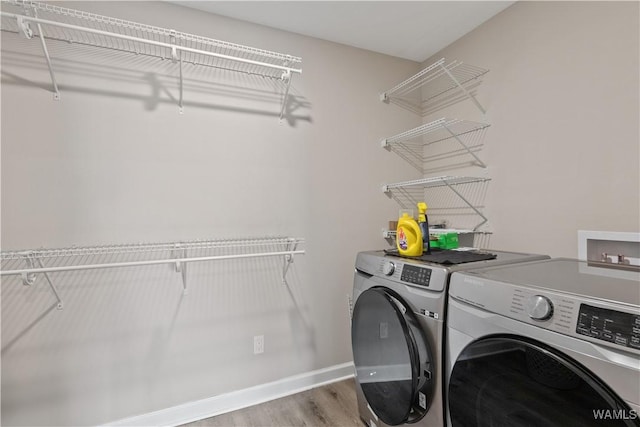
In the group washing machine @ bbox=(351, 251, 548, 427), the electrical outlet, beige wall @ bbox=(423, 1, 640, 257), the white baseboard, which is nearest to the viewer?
washing machine @ bbox=(351, 251, 548, 427)

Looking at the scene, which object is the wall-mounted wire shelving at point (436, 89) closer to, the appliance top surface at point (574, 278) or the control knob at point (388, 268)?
the appliance top surface at point (574, 278)

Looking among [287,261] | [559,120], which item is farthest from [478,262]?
[287,261]

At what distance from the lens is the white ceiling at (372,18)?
186 cm

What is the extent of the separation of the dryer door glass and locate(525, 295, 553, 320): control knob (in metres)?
0.08

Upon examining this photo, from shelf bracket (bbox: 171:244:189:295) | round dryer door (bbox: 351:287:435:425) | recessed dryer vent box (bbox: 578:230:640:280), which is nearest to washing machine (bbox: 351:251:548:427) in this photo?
round dryer door (bbox: 351:287:435:425)

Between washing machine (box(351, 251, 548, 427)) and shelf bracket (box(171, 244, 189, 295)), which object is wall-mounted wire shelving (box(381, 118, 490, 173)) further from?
shelf bracket (box(171, 244, 189, 295))

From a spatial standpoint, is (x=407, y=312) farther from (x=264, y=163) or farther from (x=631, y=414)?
(x=264, y=163)

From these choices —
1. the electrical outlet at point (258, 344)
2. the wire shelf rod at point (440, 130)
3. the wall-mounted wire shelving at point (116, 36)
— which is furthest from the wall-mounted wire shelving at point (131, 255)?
the wire shelf rod at point (440, 130)

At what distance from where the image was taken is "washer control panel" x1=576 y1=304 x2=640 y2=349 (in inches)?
28.2

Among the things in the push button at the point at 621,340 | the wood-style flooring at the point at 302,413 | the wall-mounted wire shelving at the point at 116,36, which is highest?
the wall-mounted wire shelving at the point at 116,36

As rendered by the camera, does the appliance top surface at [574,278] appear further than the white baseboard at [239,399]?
No

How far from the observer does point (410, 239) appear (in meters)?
1.65

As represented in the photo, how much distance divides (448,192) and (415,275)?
1174mm

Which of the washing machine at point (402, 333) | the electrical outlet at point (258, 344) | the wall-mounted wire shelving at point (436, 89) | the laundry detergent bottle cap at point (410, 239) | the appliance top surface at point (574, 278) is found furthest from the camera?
the wall-mounted wire shelving at point (436, 89)
